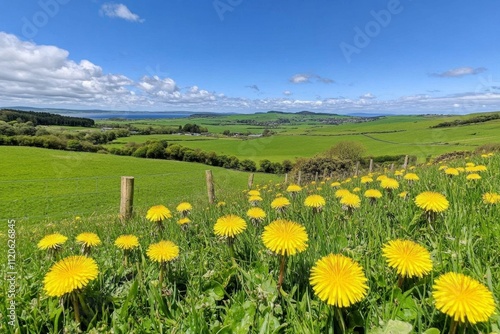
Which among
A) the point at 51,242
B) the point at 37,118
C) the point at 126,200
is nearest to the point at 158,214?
the point at 51,242

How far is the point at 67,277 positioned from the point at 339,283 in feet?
4.57

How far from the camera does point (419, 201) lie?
2.33m

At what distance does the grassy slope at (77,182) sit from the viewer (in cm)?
3150

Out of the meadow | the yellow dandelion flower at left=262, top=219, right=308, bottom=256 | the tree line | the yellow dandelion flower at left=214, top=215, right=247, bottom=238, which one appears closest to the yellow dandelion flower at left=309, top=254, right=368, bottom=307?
the meadow

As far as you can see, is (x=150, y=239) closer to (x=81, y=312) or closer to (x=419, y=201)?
(x=81, y=312)

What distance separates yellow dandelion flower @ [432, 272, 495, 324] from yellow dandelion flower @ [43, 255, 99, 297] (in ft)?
5.57

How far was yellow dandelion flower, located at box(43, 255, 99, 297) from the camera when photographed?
1.46 m

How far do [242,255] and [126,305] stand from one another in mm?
945

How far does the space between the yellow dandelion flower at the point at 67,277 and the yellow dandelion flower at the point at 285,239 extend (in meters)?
0.99

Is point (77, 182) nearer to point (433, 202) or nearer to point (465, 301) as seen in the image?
point (433, 202)

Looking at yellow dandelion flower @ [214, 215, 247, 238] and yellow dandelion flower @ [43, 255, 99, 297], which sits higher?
yellow dandelion flower @ [214, 215, 247, 238]

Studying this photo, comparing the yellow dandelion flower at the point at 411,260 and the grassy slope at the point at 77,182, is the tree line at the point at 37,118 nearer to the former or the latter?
the grassy slope at the point at 77,182

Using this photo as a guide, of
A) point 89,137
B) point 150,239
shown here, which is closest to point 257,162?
point 89,137

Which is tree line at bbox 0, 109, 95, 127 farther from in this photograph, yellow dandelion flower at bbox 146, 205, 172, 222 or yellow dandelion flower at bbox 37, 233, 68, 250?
yellow dandelion flower at bbox 146, 205, 172, 222
